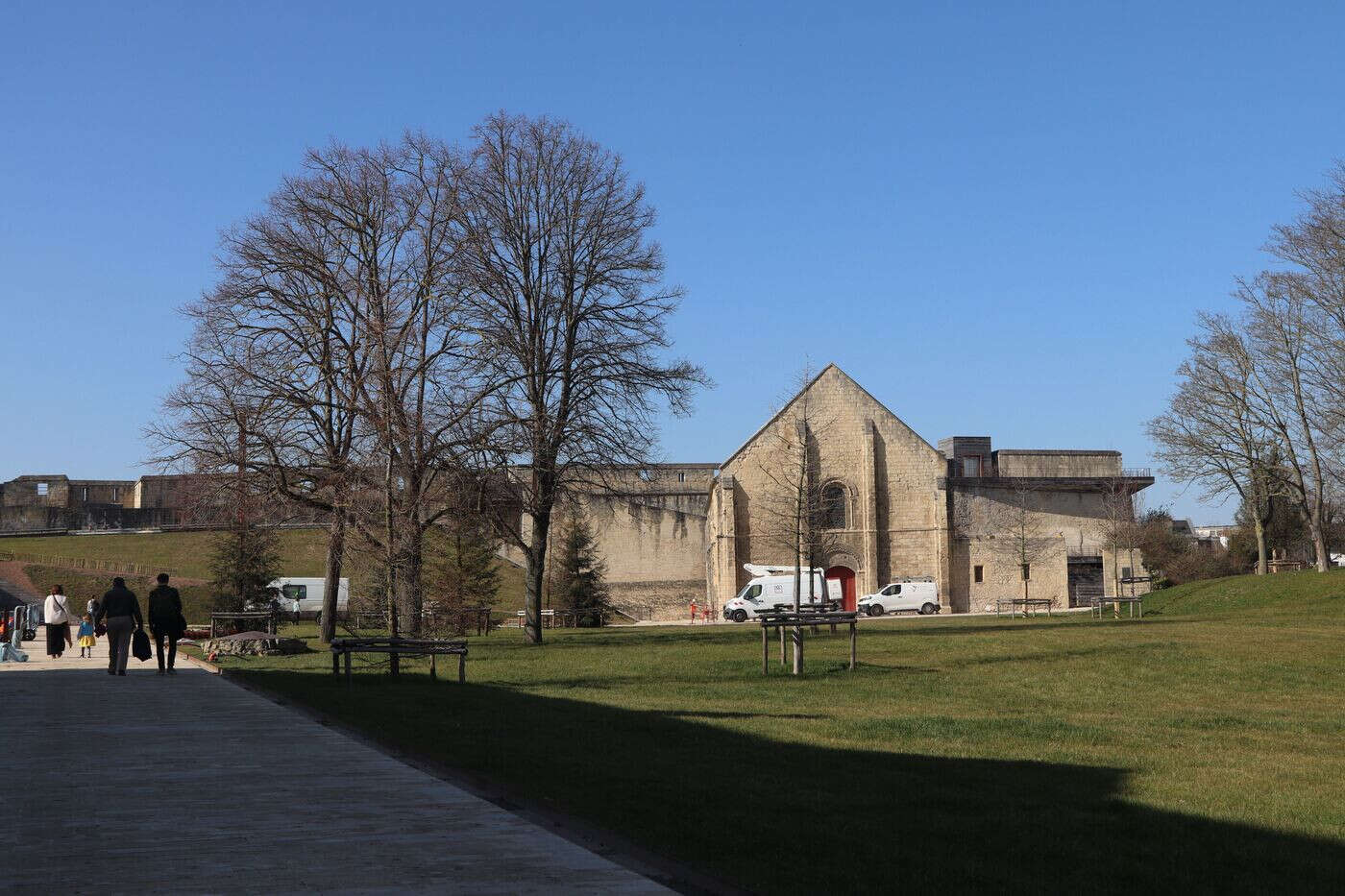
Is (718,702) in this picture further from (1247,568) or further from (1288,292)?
(1247,568)

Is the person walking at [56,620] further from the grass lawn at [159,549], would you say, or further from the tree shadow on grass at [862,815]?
the grass lawn at [159,549]

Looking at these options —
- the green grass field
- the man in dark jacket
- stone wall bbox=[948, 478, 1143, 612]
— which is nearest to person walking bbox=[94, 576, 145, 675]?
the man in dark jacket

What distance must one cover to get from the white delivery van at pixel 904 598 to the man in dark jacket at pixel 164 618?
128ft

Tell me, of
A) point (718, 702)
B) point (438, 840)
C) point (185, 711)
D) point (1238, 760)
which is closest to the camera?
point (438, 840)

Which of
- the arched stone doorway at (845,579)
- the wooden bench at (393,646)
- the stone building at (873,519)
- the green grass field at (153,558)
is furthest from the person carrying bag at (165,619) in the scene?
the arched stone doorway at (845,579)

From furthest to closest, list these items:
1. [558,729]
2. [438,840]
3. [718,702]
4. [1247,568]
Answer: [1247,568]
[718,702]
[558,729]
[438,840]

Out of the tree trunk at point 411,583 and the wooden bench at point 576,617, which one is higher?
the tree trunk at point 411,583

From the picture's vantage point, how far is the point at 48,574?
6419cm

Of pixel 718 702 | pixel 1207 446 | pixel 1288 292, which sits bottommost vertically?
pixel 718 702

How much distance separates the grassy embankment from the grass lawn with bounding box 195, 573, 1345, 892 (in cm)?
4010

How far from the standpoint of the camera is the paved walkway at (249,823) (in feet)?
18.8

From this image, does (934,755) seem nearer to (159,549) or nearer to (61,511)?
(159,549)

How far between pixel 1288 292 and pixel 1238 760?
3803 centimetres

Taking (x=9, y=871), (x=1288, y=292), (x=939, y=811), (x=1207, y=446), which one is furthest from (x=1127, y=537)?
(x=9, y=871)
